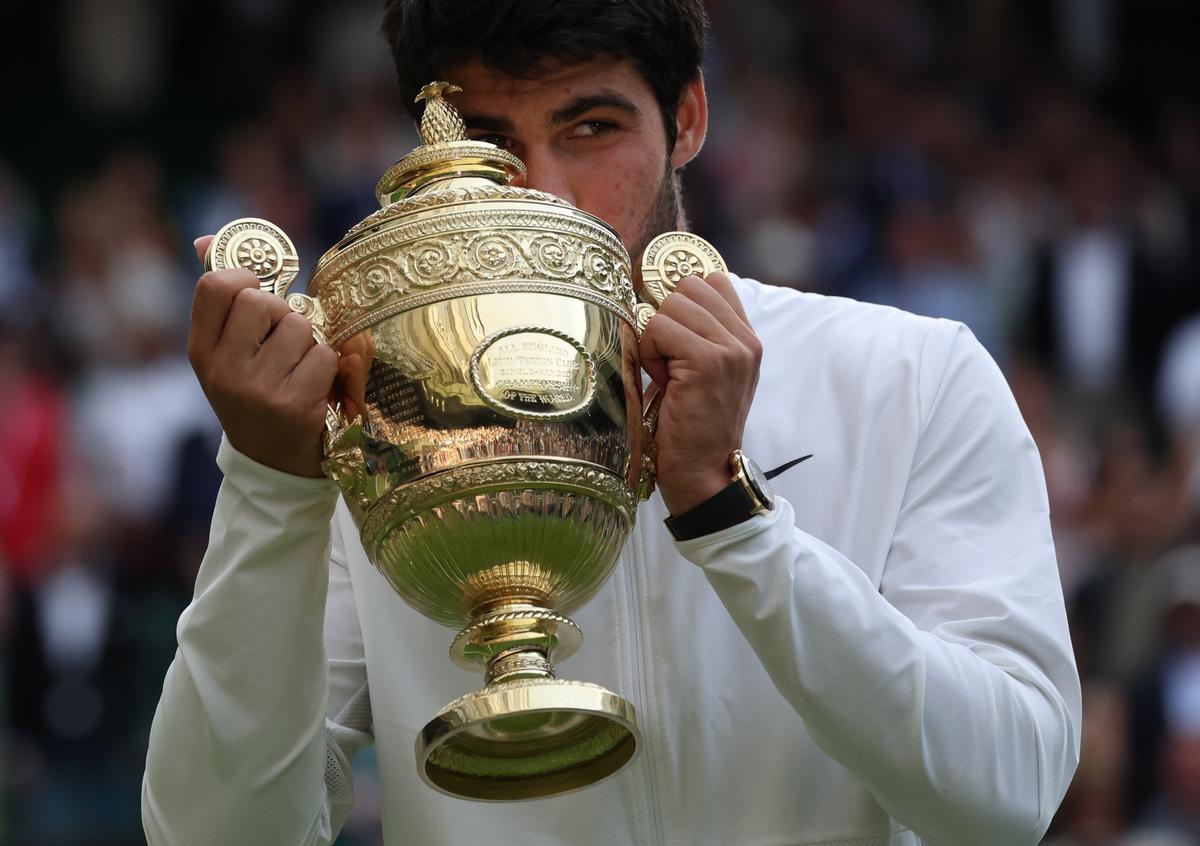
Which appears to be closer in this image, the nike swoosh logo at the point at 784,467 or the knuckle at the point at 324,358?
the knuckle at the point at 324,358

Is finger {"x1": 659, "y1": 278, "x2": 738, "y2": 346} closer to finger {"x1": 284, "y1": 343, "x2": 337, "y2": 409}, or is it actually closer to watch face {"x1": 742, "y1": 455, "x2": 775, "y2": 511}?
watch face {"x1": 742, "y1": 455, "x2": 775, "y2": 511}

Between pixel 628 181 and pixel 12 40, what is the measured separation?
40.8 feet

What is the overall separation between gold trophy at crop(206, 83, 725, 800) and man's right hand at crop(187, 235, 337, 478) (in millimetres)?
50

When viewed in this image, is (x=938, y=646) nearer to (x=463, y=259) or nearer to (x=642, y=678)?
(x=642, y=678)

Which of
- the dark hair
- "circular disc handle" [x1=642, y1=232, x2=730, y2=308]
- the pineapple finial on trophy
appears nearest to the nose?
the dark hair

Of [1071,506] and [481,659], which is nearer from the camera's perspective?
[481,659]

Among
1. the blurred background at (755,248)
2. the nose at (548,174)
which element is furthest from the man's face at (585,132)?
the blurred background at (755,248)

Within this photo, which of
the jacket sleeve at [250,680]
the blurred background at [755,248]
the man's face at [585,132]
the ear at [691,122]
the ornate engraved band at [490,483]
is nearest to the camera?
the ornate engraved band at [490,483]

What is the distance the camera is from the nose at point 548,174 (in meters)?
3.52

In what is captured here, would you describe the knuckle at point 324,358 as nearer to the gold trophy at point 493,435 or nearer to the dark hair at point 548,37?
the gold trophy at point 493,435

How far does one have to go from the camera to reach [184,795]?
3.15m

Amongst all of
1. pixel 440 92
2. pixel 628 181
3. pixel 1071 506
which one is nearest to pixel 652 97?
pixel 628 181

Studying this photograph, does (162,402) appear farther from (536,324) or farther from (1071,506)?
(536,324)

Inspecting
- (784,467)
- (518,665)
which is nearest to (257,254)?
(518,665)
